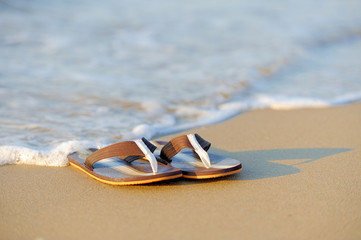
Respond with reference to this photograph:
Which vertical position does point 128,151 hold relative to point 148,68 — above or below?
below

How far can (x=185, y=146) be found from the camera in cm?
241

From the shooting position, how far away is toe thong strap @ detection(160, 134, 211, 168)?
2.41 m

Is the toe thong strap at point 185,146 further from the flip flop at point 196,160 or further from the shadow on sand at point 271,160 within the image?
the shadow on sand at point 271,160

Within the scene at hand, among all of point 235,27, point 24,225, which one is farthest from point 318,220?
point 235,27

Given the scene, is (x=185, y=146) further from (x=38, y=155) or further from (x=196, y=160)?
(x=38, y=155)

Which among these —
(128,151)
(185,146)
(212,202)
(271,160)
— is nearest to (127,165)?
(128,151)

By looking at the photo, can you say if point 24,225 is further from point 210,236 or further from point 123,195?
point 210,236

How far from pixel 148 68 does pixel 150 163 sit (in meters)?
3.14

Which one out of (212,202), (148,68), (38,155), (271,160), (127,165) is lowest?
(212,202)

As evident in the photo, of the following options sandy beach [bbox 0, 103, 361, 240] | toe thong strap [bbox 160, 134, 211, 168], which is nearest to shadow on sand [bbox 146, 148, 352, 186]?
sandy beach [bbox 0, 103, 361, 240]

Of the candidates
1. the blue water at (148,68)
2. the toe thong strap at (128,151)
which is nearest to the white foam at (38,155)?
the blue water at (148,68)

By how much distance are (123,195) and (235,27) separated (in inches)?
241

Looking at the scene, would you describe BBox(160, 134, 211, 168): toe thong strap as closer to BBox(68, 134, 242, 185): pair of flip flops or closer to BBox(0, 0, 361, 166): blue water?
BBox(68, 134, 242, 185): pair of flip flops

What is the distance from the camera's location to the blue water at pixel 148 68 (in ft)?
11.2
